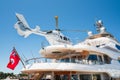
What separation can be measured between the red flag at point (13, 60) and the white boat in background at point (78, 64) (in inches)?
38.7

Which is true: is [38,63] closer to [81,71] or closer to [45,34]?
[81,71]

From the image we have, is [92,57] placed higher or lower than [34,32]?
lower

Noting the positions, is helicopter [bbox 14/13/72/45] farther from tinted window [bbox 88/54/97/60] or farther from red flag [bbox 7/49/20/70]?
red flag [bbox 7/49/20/70]

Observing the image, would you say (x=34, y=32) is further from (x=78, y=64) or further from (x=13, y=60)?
(x=78, y=64)

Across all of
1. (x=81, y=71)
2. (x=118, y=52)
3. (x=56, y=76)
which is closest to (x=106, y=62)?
(x=118, y=52)

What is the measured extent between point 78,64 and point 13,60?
587 centimetres

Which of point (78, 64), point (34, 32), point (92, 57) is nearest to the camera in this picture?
point (78, 64)

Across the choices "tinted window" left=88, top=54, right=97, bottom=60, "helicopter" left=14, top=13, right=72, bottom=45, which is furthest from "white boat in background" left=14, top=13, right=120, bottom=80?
"helicopter" left=14, top=13, right=72, bottom=45

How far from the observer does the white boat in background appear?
1574cm

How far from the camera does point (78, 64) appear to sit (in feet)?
53.6

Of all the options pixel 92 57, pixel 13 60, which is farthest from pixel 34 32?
pixel 92 57

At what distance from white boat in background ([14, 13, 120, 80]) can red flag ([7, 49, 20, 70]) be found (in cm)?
98

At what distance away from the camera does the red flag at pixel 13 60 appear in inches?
643

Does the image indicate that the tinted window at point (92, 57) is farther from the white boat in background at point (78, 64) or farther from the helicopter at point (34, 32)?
the helicopter at point (34, 32)
